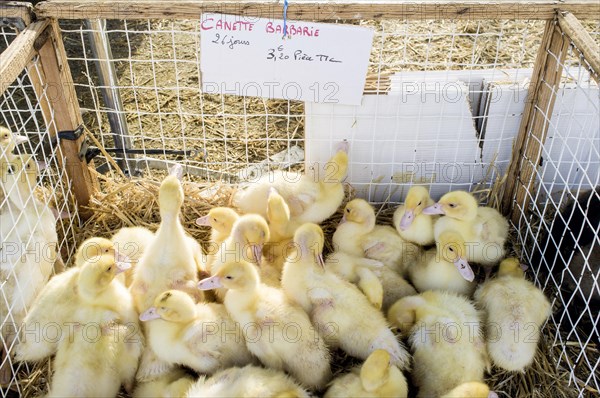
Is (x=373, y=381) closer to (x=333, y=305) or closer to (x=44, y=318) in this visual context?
(x=333, y=305)

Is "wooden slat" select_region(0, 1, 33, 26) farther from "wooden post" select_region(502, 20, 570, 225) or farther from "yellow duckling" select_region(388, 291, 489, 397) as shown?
"wooden post" select_region(502, 20, 570, 225)

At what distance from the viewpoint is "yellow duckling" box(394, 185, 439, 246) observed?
303cm

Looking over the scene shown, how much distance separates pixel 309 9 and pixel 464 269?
1.38m

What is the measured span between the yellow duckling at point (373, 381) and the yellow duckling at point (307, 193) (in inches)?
38.0

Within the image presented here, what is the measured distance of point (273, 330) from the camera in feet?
7.98

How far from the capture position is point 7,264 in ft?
8.85

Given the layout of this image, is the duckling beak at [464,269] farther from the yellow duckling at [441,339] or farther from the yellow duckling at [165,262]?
the yellow duckling at [165,262]

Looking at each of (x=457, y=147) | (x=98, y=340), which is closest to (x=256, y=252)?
(x=98, y=340)

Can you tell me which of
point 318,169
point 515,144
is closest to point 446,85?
point 515,144

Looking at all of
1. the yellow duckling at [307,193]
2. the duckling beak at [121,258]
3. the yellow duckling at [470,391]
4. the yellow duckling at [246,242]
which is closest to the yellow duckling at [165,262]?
the duckling beak at [121,258]

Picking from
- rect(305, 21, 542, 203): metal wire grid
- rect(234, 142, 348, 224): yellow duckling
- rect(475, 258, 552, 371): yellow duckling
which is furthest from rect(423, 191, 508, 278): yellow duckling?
rect(234, 142, 348, 224): yellow duckling

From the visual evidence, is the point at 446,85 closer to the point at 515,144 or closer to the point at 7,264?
the point at 515,144

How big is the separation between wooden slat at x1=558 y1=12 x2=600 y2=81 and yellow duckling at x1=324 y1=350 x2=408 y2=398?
4.69 ft

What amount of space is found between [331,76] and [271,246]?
2.89 ft
